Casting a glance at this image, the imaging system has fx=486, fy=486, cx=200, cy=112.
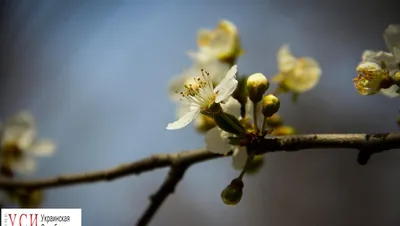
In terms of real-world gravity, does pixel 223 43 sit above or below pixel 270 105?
above

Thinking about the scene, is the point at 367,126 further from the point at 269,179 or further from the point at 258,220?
the point at 258,220

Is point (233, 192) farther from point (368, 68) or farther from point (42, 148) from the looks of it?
point (42, 148)

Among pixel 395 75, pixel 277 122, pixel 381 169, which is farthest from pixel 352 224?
pixel 395 75

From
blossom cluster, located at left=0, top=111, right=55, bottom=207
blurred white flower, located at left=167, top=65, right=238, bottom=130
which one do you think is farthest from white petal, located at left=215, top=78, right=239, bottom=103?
blossom cluster, located at left=0, top=111, right=55, bottom=207

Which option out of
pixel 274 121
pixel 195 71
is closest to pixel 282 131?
pixel 274 121

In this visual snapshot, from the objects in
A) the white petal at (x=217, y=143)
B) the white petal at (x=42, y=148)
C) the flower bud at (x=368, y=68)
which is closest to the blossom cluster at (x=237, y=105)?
the white petal at (x=217, y=143)

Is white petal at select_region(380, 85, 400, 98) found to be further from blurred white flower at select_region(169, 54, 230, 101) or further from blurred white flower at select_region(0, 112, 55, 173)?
blurred white flower at select_region(0, 112, 55, 173)
